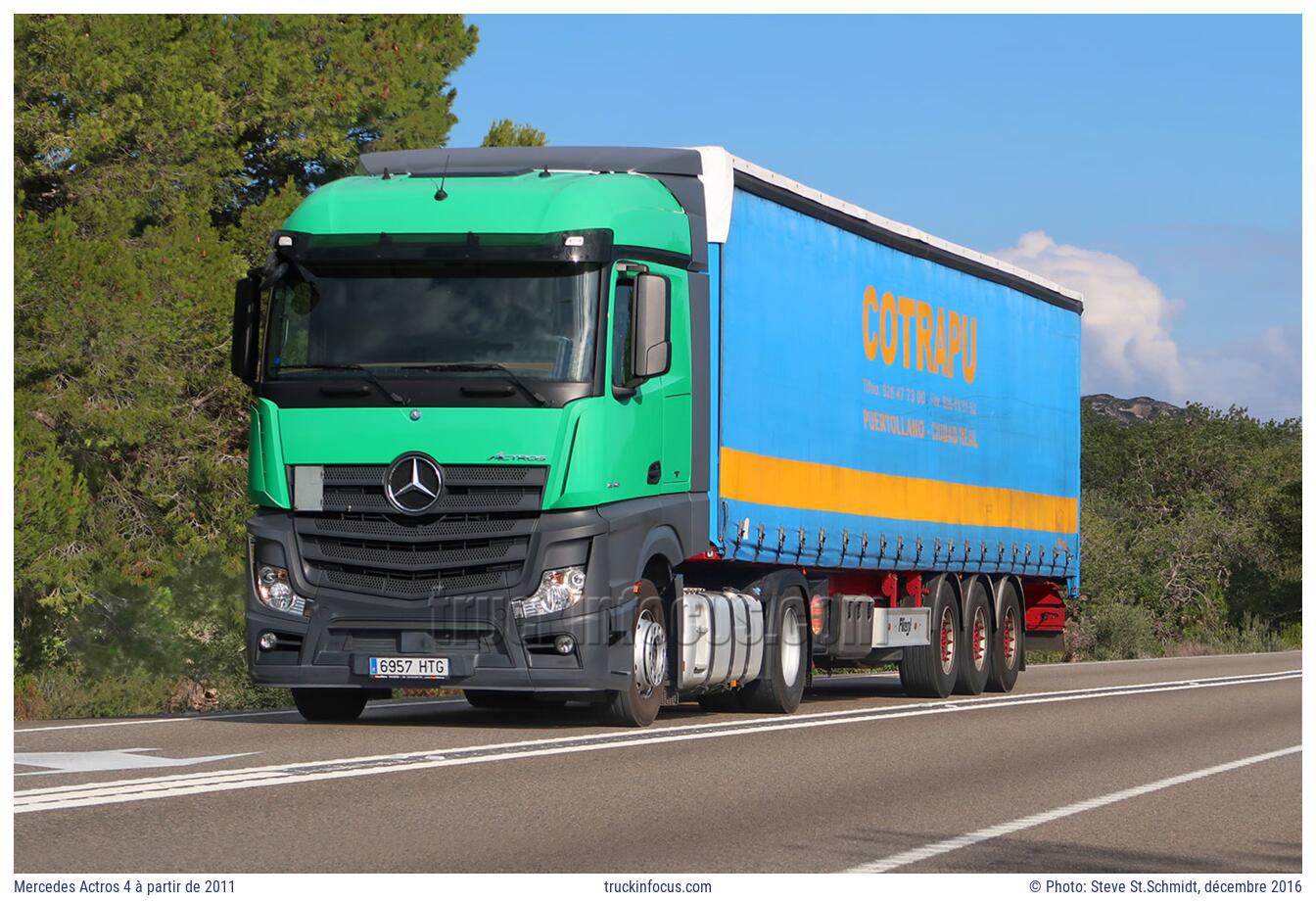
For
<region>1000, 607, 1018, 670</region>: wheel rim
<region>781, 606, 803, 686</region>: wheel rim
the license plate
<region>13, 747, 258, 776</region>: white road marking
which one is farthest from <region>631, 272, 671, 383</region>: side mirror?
<region>1000, 607, 1018, 670</region>: wheel rim

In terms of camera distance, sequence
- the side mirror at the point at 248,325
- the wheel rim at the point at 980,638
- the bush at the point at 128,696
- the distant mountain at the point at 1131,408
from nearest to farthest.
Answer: the side mirror at the point at 248,325, the wheel rim at the point at 980,638, the bush at the point at 128,696, the distant mountain at the point at 1131,408

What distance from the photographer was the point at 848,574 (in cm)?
1962

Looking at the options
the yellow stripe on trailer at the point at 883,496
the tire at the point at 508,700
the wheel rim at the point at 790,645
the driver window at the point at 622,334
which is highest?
the driver window at the point at 622,334

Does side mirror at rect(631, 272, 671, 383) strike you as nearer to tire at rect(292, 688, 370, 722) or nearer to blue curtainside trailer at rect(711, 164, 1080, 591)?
blue curtainside trailer at rect(711, 164, 1080, 591)

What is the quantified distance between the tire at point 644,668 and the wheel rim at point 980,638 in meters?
7.48

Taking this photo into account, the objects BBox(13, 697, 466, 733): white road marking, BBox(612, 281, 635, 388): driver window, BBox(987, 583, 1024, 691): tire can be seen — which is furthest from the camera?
BBox(987, 583, 1024, 691): tire

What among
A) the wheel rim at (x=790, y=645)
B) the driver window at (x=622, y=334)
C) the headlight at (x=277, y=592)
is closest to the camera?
the driver window at (x=622, y=334)

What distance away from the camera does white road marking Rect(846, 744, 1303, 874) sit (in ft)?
28.8

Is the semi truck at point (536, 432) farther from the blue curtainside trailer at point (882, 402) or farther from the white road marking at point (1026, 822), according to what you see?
the white road marking at point (1026, 822)

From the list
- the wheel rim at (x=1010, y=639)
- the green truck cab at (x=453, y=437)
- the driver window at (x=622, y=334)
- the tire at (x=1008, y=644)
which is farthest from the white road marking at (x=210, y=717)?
the wheel rim at (x=1010, y=639)

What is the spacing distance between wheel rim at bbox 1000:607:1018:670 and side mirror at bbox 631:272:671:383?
9523 millimetres

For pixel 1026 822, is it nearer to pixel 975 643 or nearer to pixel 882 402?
pixel 882 402

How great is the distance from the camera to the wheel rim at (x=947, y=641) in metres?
21.3

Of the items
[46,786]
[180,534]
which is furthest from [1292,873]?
[180,534]
